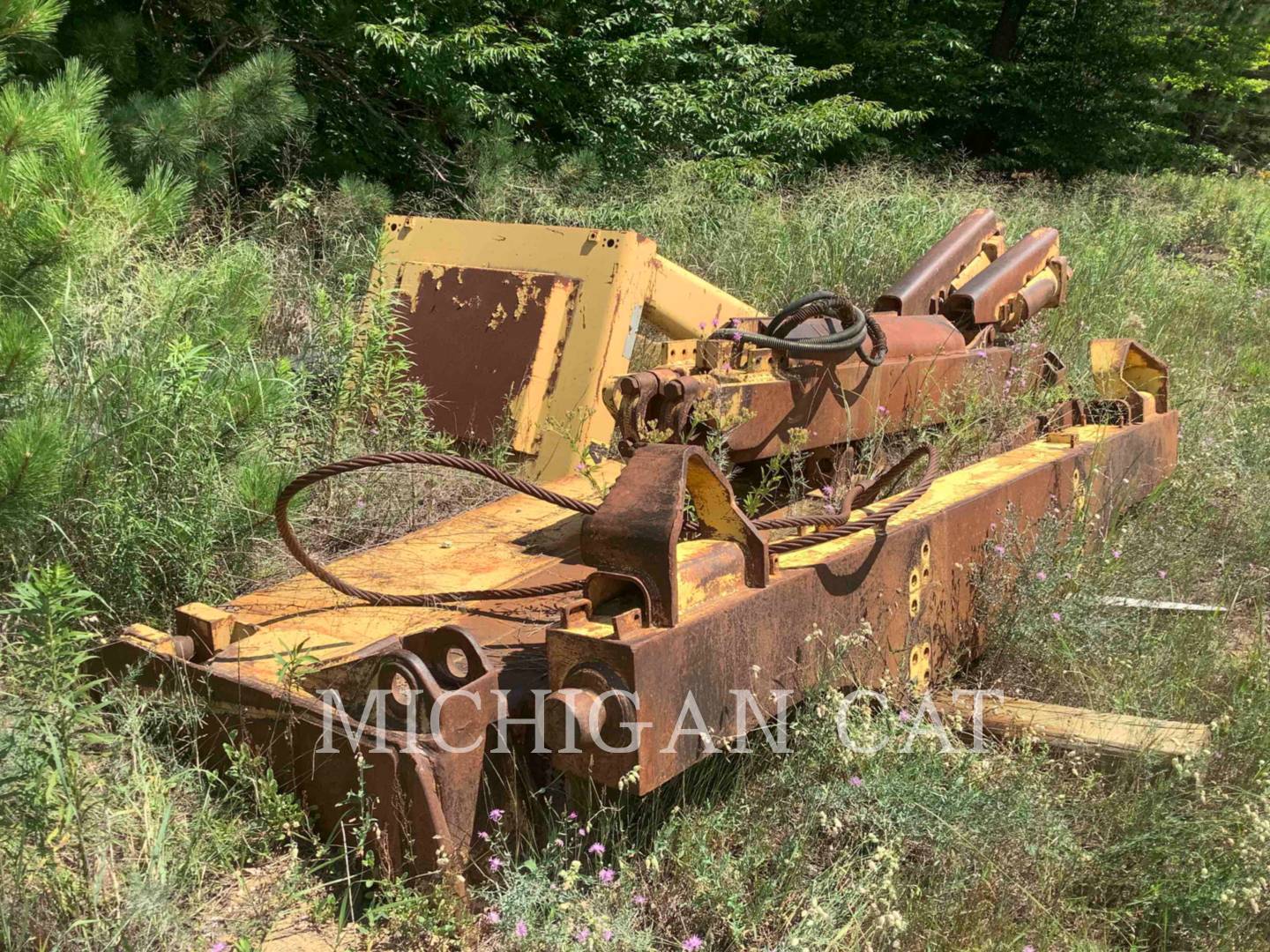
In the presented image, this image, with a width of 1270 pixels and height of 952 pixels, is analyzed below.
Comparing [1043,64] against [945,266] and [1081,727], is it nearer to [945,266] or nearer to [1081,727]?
[945,266]

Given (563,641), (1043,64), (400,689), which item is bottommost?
(400,689)

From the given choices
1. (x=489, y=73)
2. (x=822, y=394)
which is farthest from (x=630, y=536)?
(x=489, y=73)

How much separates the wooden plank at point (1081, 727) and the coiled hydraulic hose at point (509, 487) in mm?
585

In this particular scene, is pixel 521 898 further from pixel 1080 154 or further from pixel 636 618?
pixel 1080 154

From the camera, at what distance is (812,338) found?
326 centimetres

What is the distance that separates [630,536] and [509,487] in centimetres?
64

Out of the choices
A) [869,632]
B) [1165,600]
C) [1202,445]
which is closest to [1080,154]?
[1202,445]

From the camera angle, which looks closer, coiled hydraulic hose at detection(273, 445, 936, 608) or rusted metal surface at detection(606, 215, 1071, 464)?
coiled hydraulic hose at detection(273, 445, 936, 608)

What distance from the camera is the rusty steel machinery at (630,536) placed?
217cm

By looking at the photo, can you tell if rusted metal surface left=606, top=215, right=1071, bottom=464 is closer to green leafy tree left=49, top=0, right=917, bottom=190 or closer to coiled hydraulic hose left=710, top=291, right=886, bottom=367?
coiled hydraulic hose left=710, top=291, right=886, bottom=367

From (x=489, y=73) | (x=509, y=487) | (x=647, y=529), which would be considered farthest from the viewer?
(x=489, y=73)

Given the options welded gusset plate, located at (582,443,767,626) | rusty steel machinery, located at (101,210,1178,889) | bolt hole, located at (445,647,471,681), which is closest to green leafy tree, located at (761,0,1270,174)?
rusty steel machinery, located at (101,210,1178,889)

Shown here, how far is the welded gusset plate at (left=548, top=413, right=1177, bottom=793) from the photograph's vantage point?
208 centimetres

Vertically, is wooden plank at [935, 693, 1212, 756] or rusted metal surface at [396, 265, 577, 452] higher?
rusted metal surface at [396, 265, 577, 452]
